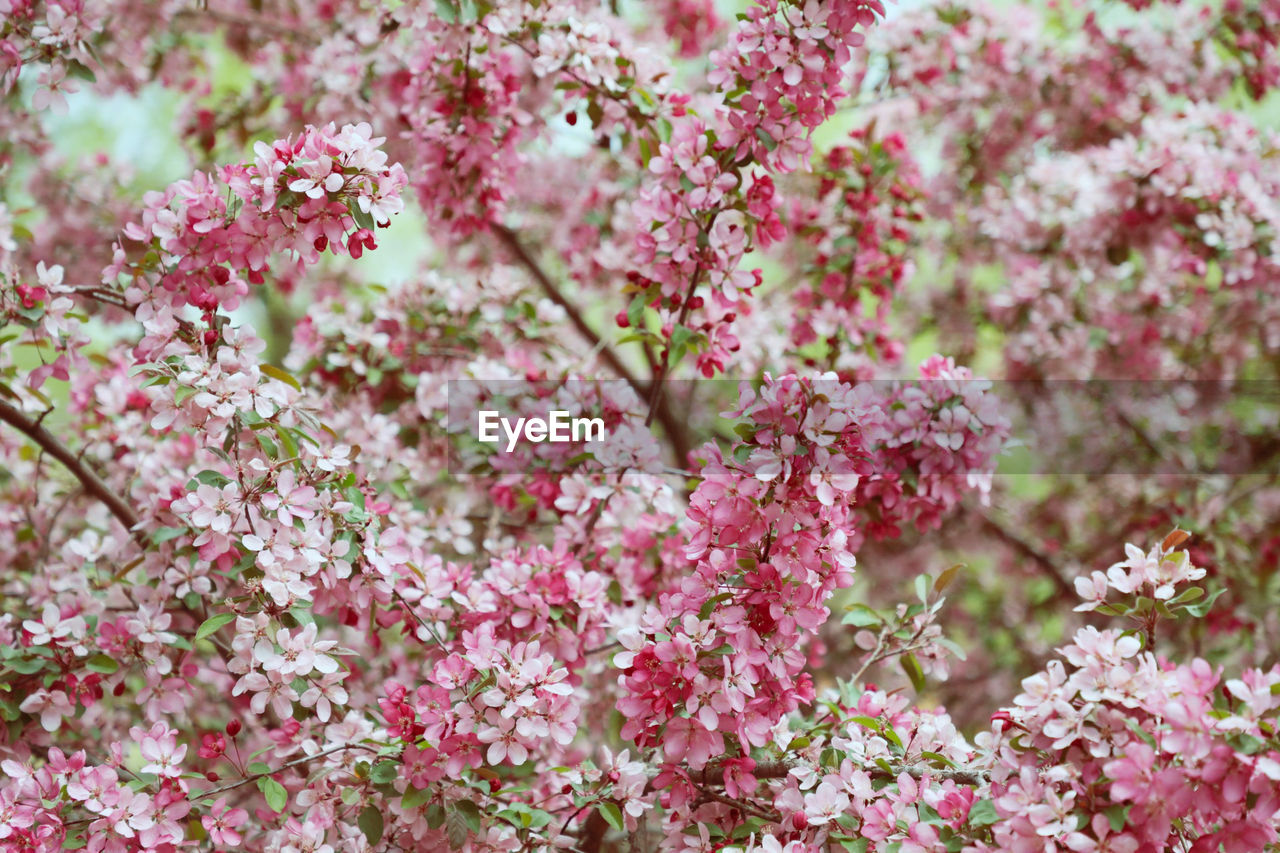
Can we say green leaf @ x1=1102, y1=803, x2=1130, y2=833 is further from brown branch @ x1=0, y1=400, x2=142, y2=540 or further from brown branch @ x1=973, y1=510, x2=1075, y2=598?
brown branch @ x1=973, y1=510, x2=1075, y2=598

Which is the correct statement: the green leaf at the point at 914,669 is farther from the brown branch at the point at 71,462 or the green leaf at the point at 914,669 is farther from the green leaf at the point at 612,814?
the brown branch at the point at 71,462

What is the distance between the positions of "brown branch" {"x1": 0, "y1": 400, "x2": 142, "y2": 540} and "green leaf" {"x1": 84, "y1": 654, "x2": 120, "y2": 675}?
0.26 meters

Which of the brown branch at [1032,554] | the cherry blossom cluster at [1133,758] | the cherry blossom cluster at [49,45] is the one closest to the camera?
the cherry blossom cluster at [1133,758]

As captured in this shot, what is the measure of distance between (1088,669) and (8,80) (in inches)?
97.1

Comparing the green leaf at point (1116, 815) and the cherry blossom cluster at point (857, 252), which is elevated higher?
the cherry blossom cluster at point (857, 252)

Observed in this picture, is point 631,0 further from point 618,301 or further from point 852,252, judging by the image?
point 852,252

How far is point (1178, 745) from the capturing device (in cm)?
127

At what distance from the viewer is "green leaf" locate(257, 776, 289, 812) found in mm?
1666

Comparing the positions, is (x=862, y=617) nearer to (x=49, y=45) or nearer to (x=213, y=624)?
(x=213, y=624)

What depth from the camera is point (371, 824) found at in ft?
5.64

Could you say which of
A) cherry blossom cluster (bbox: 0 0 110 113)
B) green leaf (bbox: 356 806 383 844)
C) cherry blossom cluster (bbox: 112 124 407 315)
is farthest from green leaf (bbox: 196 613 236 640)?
cherry blossom cluster (bbox: 0 0 110 113)

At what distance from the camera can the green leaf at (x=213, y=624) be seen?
5.31 feet

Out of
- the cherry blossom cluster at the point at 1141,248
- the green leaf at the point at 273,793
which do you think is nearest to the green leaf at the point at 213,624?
Answer: the green leaf at the point at 273,793

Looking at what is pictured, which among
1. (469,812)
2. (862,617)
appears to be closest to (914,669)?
(862,617)
